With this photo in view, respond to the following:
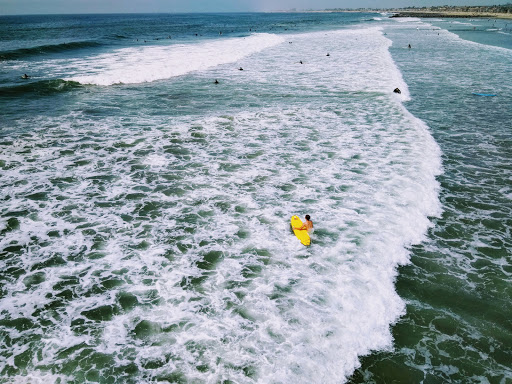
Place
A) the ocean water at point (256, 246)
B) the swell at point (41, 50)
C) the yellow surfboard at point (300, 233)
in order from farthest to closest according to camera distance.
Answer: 1. the swell at point (41, 50)
2. the yellow surfboard at point (300, 233)
3. the ocean water at point (256, 246)

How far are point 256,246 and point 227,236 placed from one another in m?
0.87

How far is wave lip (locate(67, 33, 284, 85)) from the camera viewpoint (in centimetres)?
2822

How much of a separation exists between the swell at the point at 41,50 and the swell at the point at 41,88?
19379 millimetres

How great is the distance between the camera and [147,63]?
114 ft

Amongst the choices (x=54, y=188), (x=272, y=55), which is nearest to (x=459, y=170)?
(x=54, y=188)

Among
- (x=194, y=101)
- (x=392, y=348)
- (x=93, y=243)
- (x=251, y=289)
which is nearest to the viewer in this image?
(x=392, y=348)

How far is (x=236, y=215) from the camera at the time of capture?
9.48 metres

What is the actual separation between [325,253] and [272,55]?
3803 cm

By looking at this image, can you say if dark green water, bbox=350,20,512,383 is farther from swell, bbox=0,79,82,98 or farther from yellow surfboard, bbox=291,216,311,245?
swell, bbox=0,79,82,98

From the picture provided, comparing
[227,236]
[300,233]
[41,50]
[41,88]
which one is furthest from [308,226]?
[41,50]

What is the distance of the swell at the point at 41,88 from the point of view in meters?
24.0

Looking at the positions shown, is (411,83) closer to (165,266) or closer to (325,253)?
(325,253)

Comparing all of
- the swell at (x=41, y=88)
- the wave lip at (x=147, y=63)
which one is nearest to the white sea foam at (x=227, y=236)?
the swell at (x=41, y=88)

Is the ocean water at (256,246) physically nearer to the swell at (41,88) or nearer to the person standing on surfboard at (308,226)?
the person standing on surfboard at (308,226)
